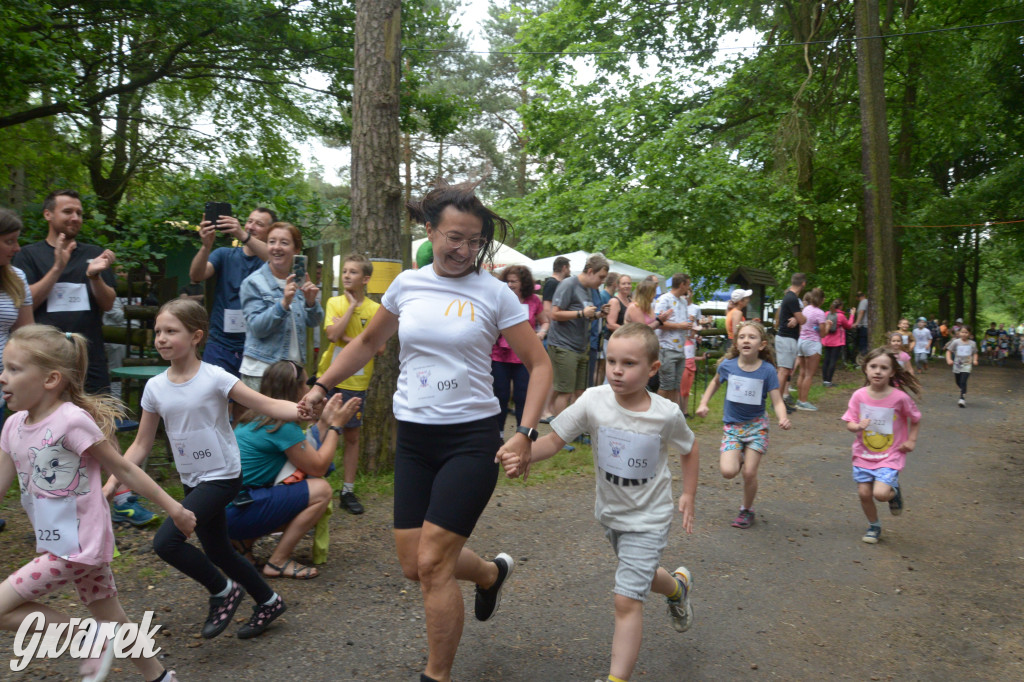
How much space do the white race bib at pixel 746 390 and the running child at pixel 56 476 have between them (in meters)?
4.60

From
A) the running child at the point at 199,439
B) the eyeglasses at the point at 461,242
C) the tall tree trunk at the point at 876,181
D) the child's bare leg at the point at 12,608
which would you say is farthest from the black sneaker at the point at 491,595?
the tall tree trunk at the point at 876,181

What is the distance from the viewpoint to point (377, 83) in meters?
7.03

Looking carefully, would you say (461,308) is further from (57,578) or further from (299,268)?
(299,268)

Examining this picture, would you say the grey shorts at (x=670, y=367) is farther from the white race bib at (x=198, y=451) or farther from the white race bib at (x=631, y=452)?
the white race bib at (x=198, y=451)

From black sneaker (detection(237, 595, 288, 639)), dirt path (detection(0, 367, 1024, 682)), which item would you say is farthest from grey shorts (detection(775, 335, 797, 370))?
black sneaker (detection(237, 595, 288, 639))

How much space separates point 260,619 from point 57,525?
4.26 feet

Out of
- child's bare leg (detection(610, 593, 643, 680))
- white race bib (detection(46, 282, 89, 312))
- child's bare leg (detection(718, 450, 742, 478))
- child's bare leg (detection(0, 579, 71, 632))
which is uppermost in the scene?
white race bib (detection(46, 282, 89, 312))

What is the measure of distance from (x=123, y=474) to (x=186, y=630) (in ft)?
4.57

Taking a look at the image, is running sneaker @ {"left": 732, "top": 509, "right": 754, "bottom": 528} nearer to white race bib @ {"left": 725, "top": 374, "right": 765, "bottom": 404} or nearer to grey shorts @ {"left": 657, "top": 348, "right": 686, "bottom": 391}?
white race bib @ {"left": 725, "top": 374, "right": 765, "bottom": 404}

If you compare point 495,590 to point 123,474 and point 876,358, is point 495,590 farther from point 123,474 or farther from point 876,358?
point 876,358

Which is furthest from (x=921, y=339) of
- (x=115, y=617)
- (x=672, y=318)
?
(x=115, y=617)

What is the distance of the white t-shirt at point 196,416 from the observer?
152 inches

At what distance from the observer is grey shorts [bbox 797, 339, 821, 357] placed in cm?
1372

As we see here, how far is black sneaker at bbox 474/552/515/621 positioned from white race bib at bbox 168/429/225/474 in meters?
1.44
